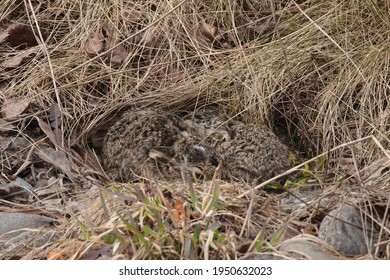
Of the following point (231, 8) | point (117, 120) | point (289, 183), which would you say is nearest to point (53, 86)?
point (117, 120)

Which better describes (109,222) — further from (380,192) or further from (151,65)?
(151,65)

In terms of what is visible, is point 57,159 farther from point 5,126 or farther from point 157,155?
point 157,155

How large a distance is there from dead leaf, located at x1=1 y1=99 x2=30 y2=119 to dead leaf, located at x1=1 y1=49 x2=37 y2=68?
393mm

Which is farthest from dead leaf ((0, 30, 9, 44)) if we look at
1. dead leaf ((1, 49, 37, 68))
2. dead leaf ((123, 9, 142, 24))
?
dead leaf ((123, 9, 142, 24))

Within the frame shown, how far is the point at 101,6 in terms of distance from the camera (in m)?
6.03

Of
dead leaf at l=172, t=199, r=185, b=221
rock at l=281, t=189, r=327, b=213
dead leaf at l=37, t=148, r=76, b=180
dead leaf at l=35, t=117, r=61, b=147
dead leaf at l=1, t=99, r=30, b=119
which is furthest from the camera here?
dead leaf at l=1, t=99, r=30, b=119

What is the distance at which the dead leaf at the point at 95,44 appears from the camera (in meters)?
5.82

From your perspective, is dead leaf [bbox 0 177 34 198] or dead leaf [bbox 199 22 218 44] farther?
dead leaf [bbox 199 22 218 44]

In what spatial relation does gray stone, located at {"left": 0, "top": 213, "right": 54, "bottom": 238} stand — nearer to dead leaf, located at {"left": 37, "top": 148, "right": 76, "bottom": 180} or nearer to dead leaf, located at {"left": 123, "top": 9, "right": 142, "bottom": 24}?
dead leaf, located at {"left": 37, "top": 148, "right": 76, "bottom": 180}

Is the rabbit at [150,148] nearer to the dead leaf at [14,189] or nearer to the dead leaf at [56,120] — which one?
the dead leaf at [56,120]

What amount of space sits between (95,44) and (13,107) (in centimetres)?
82

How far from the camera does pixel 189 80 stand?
5656 mm

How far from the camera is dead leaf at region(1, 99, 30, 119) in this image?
17.9 ft

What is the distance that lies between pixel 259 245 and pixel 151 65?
243cm
